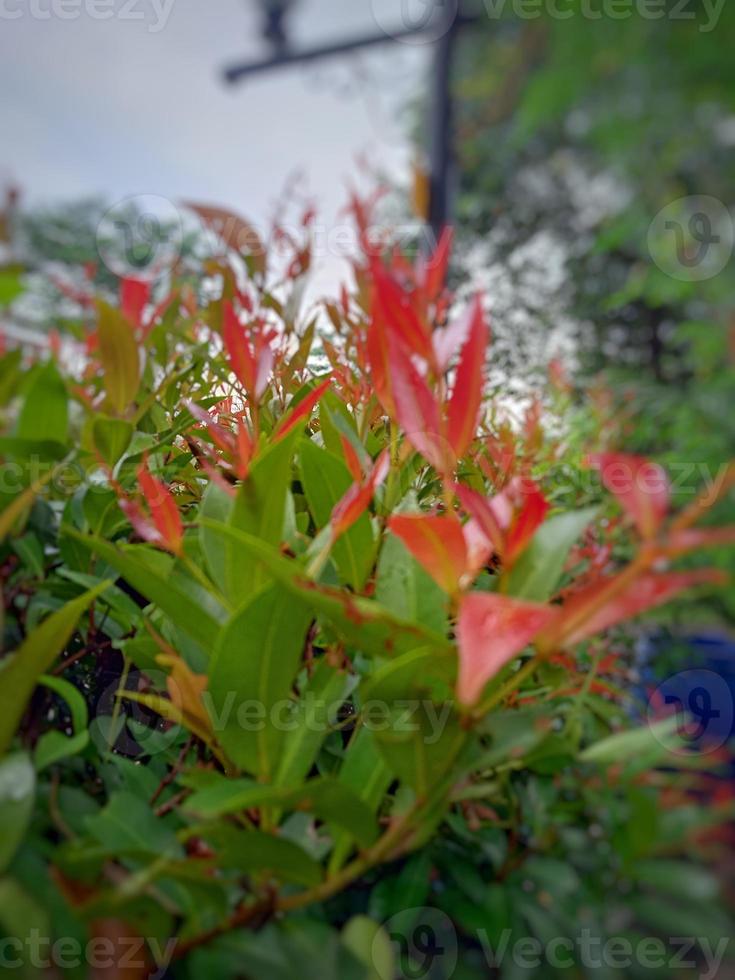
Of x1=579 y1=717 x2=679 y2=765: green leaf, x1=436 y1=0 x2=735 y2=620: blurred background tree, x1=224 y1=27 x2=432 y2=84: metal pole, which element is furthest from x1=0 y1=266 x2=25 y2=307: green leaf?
x1=224 y1=27 x2=432 y2=84: metal pole

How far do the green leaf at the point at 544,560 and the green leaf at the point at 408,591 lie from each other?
0.13ft

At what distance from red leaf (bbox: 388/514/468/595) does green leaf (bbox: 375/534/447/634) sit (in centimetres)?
4

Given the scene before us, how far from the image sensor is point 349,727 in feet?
1.24

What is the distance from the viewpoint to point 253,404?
0.38 m

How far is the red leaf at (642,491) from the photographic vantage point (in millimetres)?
219

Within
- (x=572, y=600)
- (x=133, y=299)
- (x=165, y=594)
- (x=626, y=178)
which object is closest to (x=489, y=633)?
(x=572, y=600)

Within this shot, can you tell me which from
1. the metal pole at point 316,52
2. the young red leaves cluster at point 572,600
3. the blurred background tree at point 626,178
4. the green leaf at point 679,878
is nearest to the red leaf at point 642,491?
the young red leaves cluster at point 572,600

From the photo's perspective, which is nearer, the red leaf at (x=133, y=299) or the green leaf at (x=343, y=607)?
the green leaf at (x=343, y=607)

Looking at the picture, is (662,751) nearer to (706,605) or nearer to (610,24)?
(706,605)

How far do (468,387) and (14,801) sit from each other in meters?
0.21

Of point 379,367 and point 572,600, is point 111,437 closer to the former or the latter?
point 379,367

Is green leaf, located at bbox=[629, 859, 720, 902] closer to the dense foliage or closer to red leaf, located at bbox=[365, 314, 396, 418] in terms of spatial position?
the dense foliage

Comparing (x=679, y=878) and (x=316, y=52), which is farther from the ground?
(x=316, y=52)

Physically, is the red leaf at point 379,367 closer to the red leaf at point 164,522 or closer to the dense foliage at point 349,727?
the dense foliage at point 349,727
